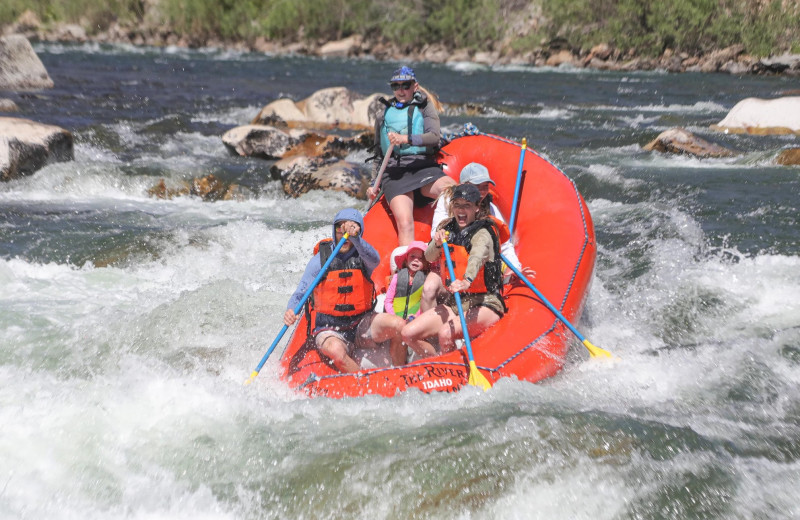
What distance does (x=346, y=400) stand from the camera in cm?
371

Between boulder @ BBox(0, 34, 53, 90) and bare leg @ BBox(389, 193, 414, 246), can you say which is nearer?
bare leg @ BBox(389, 193, 414, 246)

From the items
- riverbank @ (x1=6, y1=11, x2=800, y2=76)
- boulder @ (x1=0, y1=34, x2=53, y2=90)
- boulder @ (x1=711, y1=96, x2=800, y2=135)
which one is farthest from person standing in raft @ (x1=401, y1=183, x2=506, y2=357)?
riverbank @ (x1=6, y1=11, x2=800, y2=76)

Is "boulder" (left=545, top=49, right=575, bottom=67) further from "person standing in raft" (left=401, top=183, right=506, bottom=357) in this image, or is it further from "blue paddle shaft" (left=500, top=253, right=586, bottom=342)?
"person standing in raft" (left=401, top=183, right=506, bottom=357)

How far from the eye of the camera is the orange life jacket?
407 cm

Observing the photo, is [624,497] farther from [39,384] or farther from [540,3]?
[540,3]

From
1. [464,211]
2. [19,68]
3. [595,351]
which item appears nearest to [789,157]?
[595,351]

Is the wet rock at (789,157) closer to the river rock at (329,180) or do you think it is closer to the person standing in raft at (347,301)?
the river rock at (329,180)

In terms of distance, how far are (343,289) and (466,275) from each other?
0.69 meters

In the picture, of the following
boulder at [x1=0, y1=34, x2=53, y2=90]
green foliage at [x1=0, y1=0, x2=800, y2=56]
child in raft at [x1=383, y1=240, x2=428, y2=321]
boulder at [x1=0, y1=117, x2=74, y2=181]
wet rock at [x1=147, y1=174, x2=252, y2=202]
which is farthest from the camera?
green foliage at [x1=0, y1=0, x2=800, y2=56]

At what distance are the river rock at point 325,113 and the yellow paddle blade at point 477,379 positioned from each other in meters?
9.68

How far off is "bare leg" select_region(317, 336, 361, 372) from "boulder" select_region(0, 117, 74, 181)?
6.50 metres

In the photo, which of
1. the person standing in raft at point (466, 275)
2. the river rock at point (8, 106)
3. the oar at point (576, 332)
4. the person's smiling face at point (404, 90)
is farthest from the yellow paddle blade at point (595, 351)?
the river rock at point (8, 106)

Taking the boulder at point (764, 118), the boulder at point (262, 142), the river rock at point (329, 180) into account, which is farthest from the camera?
the boulder at point (764, 118)

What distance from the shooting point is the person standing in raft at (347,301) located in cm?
404
